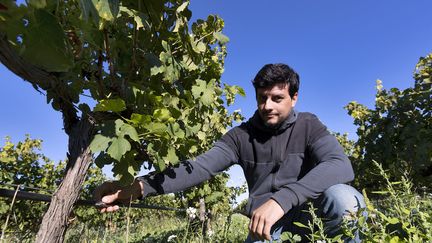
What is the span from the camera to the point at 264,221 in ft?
6.59

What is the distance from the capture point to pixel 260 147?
10.4 feet

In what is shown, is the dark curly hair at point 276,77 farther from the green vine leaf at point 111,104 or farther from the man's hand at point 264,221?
the green vine leaf at point 111,104

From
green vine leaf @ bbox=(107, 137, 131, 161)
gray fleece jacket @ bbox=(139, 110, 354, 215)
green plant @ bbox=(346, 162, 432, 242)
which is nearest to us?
green plant @ bbox=(346, 162, 432, 242)

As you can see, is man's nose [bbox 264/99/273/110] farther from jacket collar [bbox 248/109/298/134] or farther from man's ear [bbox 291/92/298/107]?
man's ear [bbox 291/92/298/107]

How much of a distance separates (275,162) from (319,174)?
694 mm

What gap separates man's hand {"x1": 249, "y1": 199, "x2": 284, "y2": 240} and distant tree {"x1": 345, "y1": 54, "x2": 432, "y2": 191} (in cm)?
368

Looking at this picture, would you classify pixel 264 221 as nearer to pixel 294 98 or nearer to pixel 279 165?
pixel 279 165

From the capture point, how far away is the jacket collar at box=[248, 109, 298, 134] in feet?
10.2

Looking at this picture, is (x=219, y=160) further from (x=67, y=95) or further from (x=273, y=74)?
(x=67, y=95)

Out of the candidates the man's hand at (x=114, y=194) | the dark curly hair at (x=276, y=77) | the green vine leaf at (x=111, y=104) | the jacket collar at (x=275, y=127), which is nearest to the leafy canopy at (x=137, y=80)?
the green vine leaf at (x=111, y=104)

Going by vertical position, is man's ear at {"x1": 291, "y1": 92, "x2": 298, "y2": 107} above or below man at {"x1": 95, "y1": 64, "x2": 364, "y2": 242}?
above

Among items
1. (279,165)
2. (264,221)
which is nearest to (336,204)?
(264,221)

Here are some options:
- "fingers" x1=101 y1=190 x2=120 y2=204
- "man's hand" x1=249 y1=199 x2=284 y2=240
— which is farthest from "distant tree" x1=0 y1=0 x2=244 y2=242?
"man's hand" x1=249 y1=199 x2=284 y2=240

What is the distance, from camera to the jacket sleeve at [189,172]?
250 centimetres
